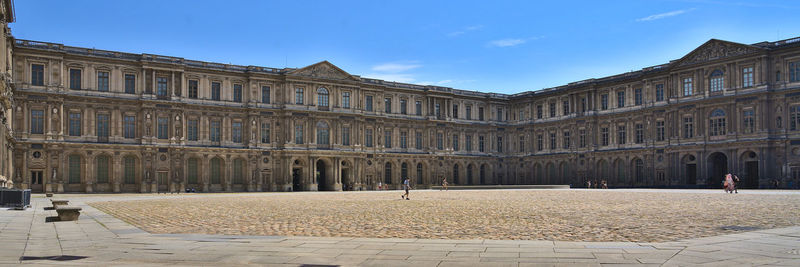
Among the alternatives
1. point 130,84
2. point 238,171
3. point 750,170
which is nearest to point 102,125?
point 130,84

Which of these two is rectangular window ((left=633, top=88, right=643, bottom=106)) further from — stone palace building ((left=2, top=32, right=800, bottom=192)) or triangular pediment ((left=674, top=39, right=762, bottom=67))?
triangular pediment ((left=674, top=39, right=762, bottom=67))

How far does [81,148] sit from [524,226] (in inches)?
1886

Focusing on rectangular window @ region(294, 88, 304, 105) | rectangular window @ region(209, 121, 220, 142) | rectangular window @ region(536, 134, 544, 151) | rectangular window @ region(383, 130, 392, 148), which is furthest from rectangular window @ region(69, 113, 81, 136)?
→ rectangular window @ region(536, 134, 544, 151)

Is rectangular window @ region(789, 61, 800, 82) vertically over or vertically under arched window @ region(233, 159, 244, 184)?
over

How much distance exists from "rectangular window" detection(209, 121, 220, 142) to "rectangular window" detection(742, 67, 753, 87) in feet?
148

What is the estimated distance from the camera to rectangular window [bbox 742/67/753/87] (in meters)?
54.6

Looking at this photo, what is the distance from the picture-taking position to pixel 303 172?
64.6 metres

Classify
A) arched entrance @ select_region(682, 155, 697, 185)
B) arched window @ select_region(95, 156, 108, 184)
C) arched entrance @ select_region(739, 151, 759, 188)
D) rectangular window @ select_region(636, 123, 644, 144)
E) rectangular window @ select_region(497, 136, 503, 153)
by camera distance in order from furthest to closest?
rectangular window @ select_region(497, 136, 503, 153)
rectangular window @ select_region(636, 123, 644, 144)
arched entrance @ select_region(682, 155, 697, 185)
arched window @ select_region(95, 156, 108, 184)
arched entrance @ select_region(739, 151, 759, 188)

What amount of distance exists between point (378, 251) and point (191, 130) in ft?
169

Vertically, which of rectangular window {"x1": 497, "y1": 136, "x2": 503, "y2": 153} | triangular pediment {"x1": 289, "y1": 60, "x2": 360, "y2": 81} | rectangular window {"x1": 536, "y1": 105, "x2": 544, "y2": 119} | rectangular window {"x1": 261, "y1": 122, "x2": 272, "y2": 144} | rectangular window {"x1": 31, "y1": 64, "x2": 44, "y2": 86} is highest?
triangular pediment {"x1": 289, "y1": 60, "x2": 360, "y2": 81}

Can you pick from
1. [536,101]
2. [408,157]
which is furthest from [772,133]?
[408,157]

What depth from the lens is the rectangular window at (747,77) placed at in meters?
54.6

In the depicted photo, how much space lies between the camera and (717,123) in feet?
187

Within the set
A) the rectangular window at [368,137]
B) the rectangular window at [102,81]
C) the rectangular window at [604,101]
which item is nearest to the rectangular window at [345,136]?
the rectangular window at [368,137]
